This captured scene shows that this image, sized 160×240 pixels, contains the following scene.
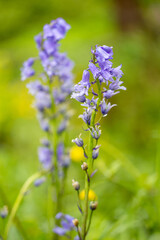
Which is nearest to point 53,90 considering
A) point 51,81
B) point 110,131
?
point 51,81

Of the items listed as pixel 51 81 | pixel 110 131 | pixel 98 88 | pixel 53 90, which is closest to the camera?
pixel 98 88

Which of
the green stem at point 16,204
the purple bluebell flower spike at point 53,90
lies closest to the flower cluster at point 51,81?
the purple bluebell flower spike at point 53,90

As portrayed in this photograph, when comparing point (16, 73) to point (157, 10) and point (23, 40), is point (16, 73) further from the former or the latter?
point (157, 10)

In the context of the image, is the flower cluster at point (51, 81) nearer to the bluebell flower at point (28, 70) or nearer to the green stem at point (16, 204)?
the bluebell flower at point (28, 70)

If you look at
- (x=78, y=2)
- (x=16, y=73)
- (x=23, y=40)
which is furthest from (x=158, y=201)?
(x=78, y=2)

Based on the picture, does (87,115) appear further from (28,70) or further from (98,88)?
(28,70)
